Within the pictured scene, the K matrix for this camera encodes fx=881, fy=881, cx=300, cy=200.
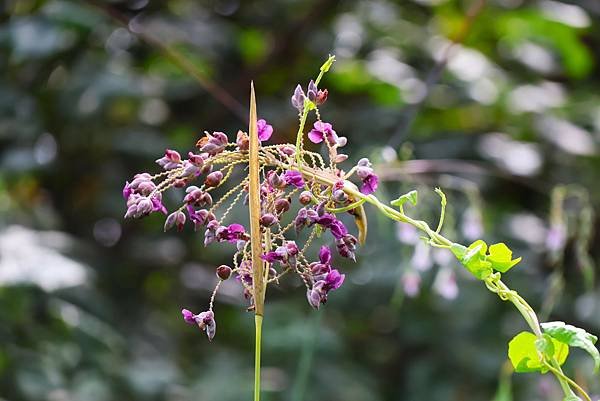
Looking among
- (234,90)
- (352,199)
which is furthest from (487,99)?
(352,199)

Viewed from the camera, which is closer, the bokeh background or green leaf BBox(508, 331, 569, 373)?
green leaf BBox(508, 331, 569, 373)

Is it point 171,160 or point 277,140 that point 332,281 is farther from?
point 277,140

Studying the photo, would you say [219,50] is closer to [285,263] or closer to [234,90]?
[234,90]

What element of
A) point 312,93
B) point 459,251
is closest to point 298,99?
point 312,93

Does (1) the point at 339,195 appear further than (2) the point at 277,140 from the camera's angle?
No

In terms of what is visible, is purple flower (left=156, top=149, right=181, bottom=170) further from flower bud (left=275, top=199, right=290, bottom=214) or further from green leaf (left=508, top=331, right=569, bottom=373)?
green leaf (left=508, top=331, right=569, bottom=373)

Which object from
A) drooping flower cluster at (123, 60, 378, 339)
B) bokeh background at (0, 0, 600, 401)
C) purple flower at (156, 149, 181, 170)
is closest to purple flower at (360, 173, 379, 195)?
drooping flower cluster at (123, 60, 378, 339)

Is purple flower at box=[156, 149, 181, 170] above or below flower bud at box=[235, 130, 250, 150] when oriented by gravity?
below
